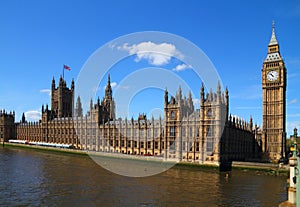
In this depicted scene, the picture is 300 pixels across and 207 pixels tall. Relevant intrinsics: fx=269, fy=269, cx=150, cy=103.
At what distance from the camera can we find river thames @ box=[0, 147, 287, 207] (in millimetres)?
34219

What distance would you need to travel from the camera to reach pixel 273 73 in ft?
278

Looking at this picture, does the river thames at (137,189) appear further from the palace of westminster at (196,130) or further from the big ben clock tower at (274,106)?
the big ben clock tower at (274,106)

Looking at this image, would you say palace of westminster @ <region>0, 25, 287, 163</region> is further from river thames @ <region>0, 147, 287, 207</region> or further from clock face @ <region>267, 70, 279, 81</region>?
river thames @ <region>0, 147, 287, 207</region>

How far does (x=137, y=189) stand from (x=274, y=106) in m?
62.1

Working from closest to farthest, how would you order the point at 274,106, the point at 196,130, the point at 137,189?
the point at 137,189, the point at 196,130, the point at 274,106

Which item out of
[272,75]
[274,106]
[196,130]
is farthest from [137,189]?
[272,75]

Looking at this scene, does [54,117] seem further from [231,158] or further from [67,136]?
[231,158]

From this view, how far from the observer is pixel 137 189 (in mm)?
40625

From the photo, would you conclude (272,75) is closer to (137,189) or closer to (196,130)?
(196,130)

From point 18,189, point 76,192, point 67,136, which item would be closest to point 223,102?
point 76,192

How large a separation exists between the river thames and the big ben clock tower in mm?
31747

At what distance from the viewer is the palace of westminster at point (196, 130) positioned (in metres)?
66.6

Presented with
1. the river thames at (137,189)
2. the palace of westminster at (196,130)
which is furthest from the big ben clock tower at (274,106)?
the river thames at (137,189)

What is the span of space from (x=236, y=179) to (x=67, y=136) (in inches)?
3288
